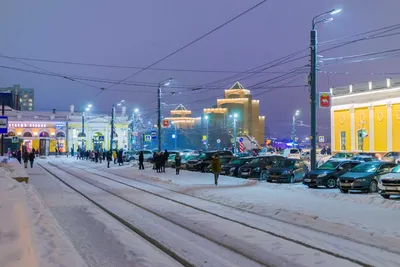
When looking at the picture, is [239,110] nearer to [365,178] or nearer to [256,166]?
[256,166]

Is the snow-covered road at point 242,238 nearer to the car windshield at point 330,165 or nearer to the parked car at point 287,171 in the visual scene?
the car windshield at point 330,165

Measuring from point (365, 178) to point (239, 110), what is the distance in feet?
326

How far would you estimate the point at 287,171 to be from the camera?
1158 inches

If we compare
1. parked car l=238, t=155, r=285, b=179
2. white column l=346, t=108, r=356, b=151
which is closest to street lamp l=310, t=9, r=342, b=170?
parked car l=238, t=155, r=285, b=179

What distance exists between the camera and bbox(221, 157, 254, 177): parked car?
3581 cm

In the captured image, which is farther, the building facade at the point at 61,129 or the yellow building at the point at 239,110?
the yellow building at the point at 239,110

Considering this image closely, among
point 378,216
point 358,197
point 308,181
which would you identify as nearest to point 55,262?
point 378,216

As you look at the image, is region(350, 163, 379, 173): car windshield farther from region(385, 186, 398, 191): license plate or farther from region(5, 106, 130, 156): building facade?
region(5, 106, 130, 156): building facade

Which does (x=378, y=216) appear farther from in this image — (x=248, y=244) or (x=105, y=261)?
(x=105, y=261)

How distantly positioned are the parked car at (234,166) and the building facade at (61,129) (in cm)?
6220

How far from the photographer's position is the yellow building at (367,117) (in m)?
59.7

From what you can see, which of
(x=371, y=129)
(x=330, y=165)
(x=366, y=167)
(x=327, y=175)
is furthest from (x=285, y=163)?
(x=371, y=129)

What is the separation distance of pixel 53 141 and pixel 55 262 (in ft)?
326

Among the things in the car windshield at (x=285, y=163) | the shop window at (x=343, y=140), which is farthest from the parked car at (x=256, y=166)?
the shop window at (x=343, y=140)
